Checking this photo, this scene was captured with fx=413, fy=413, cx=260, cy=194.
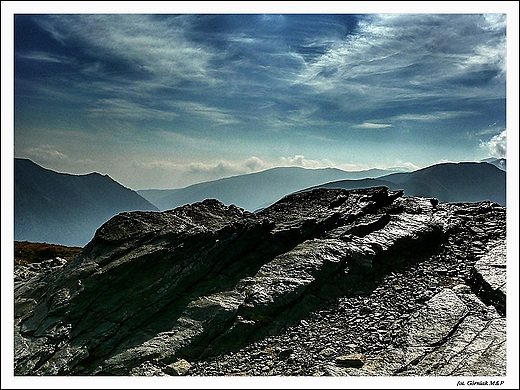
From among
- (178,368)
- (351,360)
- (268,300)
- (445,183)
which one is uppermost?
(445,183)

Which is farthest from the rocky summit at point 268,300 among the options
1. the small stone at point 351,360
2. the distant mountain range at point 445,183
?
the distant mountain range at point 445,183

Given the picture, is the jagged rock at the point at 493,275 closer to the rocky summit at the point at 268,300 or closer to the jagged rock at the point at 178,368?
the rocky summit at the point at 268,300

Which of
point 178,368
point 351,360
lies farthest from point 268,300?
point 178,368

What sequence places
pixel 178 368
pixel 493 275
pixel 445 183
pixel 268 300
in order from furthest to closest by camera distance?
pixel 445 183, pixel 493 275, pixel 268 300, pixel 178 368

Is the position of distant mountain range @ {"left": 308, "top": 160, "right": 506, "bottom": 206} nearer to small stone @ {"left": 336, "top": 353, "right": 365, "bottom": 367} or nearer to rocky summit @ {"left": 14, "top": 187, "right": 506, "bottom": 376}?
rocky summit @ {"left": 14, "top": 187, "right": 506, "bottom": 376}

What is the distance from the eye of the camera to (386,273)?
54.5 feet

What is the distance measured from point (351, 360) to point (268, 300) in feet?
10.8

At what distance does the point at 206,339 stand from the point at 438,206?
1560 centimetres

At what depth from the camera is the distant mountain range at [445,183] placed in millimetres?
24750

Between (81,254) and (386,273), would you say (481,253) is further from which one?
(81,254)

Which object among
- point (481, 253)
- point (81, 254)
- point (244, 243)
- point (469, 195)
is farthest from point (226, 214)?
point (469, 195)

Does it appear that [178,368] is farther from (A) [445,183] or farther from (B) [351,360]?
(A) [445,183]

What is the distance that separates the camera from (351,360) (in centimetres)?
1194

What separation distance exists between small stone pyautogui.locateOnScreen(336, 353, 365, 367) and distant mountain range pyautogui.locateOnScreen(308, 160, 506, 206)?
1348cm
